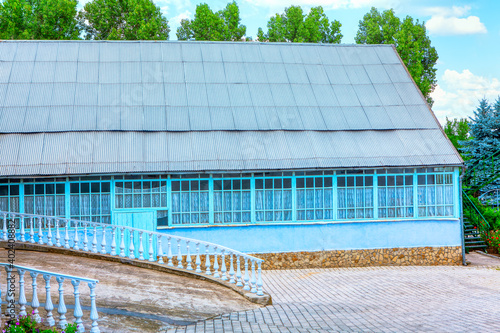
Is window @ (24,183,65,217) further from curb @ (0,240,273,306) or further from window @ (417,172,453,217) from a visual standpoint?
window @ (417,172,453,217)

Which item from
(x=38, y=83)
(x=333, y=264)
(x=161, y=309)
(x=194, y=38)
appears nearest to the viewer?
(x=161, y=309)

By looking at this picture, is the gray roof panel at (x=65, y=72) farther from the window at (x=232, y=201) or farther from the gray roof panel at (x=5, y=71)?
the window at (x=232, y=201)

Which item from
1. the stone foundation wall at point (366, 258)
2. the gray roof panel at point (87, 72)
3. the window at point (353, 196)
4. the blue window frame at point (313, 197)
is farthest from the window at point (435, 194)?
the gray roof panel at point (87, 72)

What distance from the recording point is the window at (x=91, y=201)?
15.9 metres

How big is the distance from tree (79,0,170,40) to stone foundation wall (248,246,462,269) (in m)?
23.2

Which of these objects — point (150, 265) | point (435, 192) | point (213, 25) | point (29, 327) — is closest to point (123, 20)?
point (213, 25)

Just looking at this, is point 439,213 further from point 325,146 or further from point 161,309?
point 161,309

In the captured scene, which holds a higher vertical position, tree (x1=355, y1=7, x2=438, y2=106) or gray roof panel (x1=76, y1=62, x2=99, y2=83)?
tree (x1=355, y1=7, x2=438, y2=106)

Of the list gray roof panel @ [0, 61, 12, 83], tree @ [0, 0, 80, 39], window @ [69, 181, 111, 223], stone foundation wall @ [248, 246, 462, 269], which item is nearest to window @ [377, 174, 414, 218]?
stone foundation wall @ [248, 246, 462, 269]

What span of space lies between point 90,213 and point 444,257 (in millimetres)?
11037

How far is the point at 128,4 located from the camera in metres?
37.0

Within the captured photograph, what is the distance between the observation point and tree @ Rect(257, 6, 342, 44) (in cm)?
→ 3856

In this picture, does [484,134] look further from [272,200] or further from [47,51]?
[47,51]

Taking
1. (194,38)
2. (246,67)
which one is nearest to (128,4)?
(194,38)
